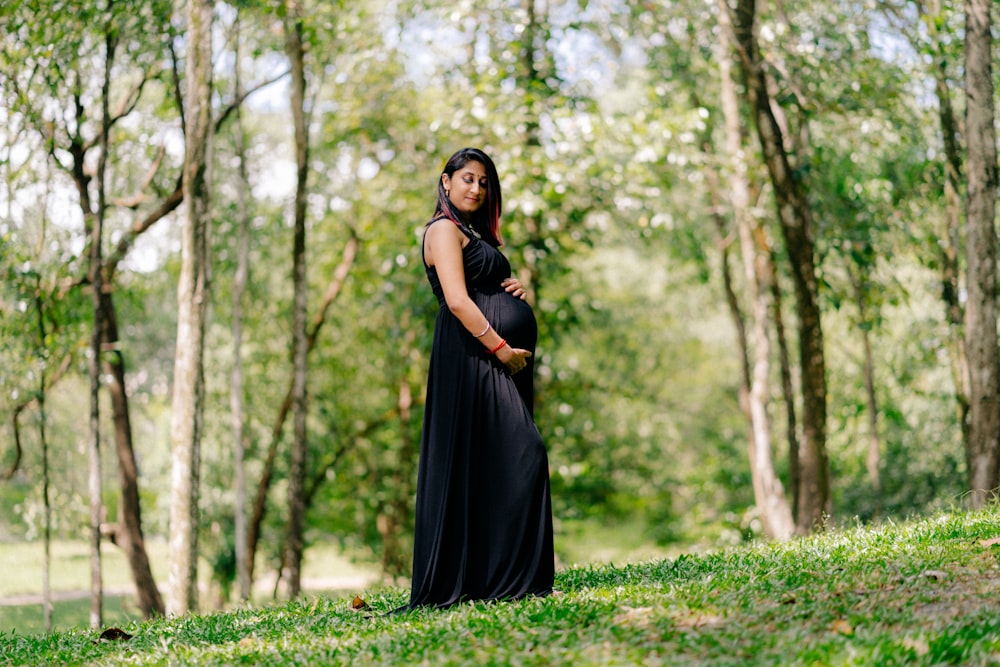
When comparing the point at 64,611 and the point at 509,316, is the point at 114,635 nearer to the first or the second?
the point at 509,316

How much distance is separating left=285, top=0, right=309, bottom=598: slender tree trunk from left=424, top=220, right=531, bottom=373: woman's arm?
6.92m

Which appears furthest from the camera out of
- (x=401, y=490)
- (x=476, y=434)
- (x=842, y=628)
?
(x=401, y=490)

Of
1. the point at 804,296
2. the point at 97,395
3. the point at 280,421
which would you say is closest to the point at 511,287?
the point at 804,296

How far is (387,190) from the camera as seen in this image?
1475 centimetres

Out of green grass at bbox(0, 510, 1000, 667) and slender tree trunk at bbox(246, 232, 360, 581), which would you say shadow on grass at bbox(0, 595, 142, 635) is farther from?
green grass at bbox(0, 510, 1000, 667)

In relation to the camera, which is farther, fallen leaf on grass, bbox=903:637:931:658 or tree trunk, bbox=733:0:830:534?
tree trunk, bbox=733:0:830:534

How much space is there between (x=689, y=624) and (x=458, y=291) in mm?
1899

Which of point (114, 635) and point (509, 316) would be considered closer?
point (509, 316)

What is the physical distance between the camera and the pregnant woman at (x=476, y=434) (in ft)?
16.4

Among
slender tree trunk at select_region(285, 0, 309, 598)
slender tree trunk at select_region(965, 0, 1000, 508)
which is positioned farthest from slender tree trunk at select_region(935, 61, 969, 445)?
slender tree trunk at select_region(285, 0, 309, 598)

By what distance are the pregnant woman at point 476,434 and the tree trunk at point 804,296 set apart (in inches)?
229

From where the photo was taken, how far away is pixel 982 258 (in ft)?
25.6

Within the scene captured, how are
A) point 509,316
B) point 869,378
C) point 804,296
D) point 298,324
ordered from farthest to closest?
point 869,378, point 298,324, point 804,296, point 509,316

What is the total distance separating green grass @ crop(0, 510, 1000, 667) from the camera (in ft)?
11.8
